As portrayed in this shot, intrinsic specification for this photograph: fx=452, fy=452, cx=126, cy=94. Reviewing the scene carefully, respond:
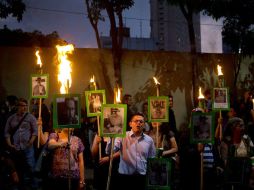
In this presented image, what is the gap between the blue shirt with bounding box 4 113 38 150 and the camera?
31.9ft

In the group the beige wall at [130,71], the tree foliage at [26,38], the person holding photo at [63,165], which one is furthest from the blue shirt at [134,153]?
the tree foliage at [26,38]

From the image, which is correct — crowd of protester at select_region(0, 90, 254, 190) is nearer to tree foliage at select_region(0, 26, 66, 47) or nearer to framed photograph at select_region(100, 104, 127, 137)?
→ framed photograph at select_region(100, 104, 127, 137)

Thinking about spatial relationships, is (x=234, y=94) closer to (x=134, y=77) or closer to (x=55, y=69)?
(x=134, y=77)

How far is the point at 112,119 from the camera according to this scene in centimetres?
632

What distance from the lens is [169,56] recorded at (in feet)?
52.7

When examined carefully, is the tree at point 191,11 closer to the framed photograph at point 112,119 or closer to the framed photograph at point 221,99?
the framed photograph at point 221,99

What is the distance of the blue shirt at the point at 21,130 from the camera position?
31.9 ft

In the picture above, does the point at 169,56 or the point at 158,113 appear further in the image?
the point at 169,56

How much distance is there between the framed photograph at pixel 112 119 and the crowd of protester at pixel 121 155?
0.72 feet

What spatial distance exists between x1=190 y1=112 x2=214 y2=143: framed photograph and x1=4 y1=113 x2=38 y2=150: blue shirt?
4143mm

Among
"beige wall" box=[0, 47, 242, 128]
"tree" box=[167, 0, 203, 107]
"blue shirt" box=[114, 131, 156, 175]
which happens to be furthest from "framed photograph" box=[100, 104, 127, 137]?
"tree" box=[167, 0, 203, 107]

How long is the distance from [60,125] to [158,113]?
2122 millimetres

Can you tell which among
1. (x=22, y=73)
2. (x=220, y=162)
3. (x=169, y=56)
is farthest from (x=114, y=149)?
(x=169, y=56)

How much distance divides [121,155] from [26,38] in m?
16.6
